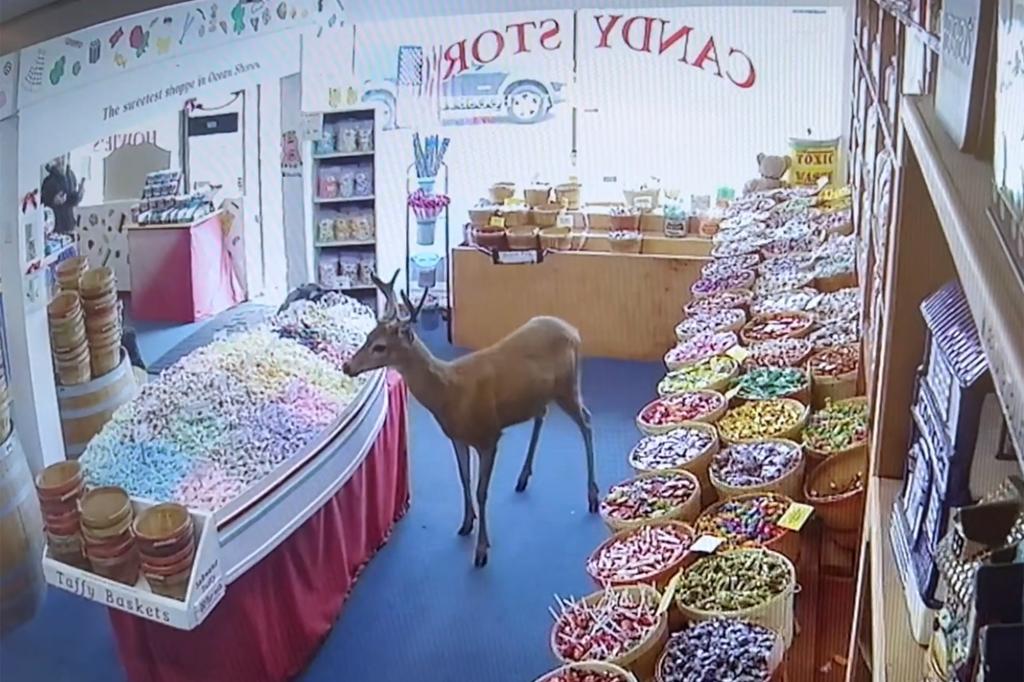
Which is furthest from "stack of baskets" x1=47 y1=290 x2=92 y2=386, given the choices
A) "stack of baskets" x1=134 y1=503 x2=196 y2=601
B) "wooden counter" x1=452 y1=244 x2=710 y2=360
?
"wooden counter" x1=452 y1=244 x2=710 y2=360

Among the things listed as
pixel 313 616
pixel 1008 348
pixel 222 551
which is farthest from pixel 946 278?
pixel 313 616

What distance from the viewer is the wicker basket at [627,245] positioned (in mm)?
7965

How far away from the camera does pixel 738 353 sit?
14.7 feet

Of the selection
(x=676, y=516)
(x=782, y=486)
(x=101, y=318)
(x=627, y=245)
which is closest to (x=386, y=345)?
(x=101, y=318)

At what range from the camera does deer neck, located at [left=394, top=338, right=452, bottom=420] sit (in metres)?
5.18

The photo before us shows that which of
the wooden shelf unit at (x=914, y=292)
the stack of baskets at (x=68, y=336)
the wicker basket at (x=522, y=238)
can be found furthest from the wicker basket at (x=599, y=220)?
the wooden shelf unit at (x=914, y=292)

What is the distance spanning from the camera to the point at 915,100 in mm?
1381

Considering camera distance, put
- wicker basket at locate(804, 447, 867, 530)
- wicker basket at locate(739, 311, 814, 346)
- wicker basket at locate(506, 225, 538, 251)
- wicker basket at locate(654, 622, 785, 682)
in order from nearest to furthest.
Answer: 1. wicker basket at locate(654, 622, 785, 682)
2. wicker basket at locate(804, 447, 867, 530)
3. wicker basket at locate(739, 311, 814, 346)
4. wicker basket at locate(506, 225, 538, 251)

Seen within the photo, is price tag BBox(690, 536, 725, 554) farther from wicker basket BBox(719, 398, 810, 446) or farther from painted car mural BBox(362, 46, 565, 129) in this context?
painted car mural BBox(362, 46, 565, 129)

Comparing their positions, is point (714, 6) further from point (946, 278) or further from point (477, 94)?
point (946, 278)

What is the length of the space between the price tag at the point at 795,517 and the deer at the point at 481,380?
254 centimetres

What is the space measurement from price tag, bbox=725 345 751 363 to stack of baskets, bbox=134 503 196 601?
2.17 m

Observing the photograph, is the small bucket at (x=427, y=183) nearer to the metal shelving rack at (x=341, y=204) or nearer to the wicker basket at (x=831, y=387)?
the metal shelving rack at (x=341, y=204)

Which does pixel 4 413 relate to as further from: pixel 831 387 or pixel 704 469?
pixel 831 387
